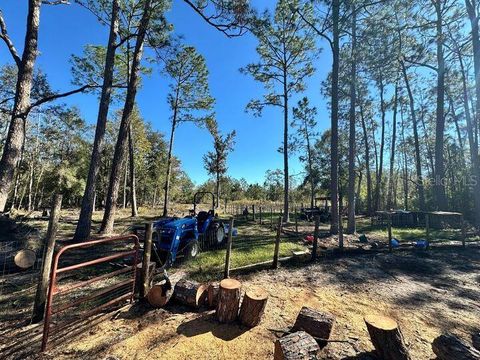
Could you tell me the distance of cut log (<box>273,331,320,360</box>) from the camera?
2.48m

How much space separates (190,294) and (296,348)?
1.84m

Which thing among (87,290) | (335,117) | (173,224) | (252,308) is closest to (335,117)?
(335,117)

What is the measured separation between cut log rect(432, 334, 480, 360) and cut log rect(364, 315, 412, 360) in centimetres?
30

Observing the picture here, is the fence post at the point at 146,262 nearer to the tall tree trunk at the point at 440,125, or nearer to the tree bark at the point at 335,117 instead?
the tree bark at the point at 335,117

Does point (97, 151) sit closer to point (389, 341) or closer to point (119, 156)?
point (119, 156)

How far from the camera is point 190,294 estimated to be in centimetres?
385

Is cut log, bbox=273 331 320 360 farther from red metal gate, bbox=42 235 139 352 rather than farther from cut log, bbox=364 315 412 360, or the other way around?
red metal gate, bbox=42 235 139 352

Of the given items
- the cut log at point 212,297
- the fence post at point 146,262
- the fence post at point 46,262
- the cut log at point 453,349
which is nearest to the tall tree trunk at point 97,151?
the fence post at point 146,262

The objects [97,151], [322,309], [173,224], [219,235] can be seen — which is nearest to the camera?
[322,309]

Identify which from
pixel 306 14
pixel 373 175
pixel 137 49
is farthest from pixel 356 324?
pixel 373 175

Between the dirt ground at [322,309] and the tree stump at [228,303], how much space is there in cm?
14

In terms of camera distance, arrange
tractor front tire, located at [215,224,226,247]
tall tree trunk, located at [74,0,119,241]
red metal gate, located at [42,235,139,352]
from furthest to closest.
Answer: tall tree trunk, located at [74,0,119,241]
tractor front tire, located at [215,224,226,247]
red metal gate, located at [42,235,139,352]

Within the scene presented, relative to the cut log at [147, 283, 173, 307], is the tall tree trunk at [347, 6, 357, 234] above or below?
above

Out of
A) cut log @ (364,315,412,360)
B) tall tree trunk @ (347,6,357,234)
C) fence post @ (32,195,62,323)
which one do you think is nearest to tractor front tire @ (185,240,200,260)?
fence post @ (32,195,62,323)
